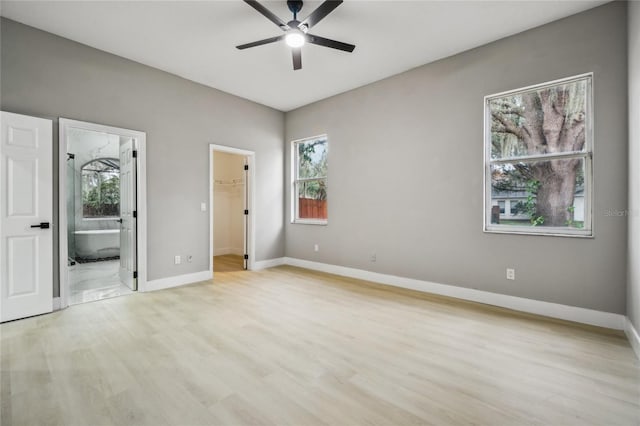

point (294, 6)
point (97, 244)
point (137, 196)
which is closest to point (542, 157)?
point (294, 6)

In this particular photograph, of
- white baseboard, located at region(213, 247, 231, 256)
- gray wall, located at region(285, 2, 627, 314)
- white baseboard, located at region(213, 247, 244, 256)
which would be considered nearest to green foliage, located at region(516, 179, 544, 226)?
gray wall, located at region(285, 2, 627, 314)

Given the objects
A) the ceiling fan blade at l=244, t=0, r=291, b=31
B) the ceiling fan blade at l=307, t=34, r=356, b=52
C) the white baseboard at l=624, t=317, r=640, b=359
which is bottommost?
the white baseboard at l=624, t=317, r=640, b=359

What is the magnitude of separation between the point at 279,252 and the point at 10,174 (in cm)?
406

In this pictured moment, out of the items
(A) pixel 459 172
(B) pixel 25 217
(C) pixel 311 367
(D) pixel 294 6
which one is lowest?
(C) pixel 311 367

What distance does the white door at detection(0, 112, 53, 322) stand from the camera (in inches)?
117

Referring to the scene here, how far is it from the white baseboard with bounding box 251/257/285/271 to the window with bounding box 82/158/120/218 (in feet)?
14.2

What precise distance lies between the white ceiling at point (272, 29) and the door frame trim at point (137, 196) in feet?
3.29

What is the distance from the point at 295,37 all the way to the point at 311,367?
3.01m

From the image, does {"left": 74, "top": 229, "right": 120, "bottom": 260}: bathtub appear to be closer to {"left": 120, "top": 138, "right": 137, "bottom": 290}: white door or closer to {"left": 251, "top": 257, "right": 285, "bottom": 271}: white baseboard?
{"left": 120, "top": 138, "right": 137, "bottom": 290}: white door

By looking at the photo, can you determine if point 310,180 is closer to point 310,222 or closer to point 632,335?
point 310,222

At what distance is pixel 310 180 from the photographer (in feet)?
19.0

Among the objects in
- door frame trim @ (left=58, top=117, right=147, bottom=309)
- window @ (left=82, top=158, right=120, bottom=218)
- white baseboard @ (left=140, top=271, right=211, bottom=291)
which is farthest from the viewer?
window @ (left=82, top=158, right=120, bottom=218)

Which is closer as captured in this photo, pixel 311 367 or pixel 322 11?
pixel 311 367

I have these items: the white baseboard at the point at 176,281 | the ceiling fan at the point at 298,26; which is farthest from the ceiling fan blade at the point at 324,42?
the white baseboard at the point at 176,281
